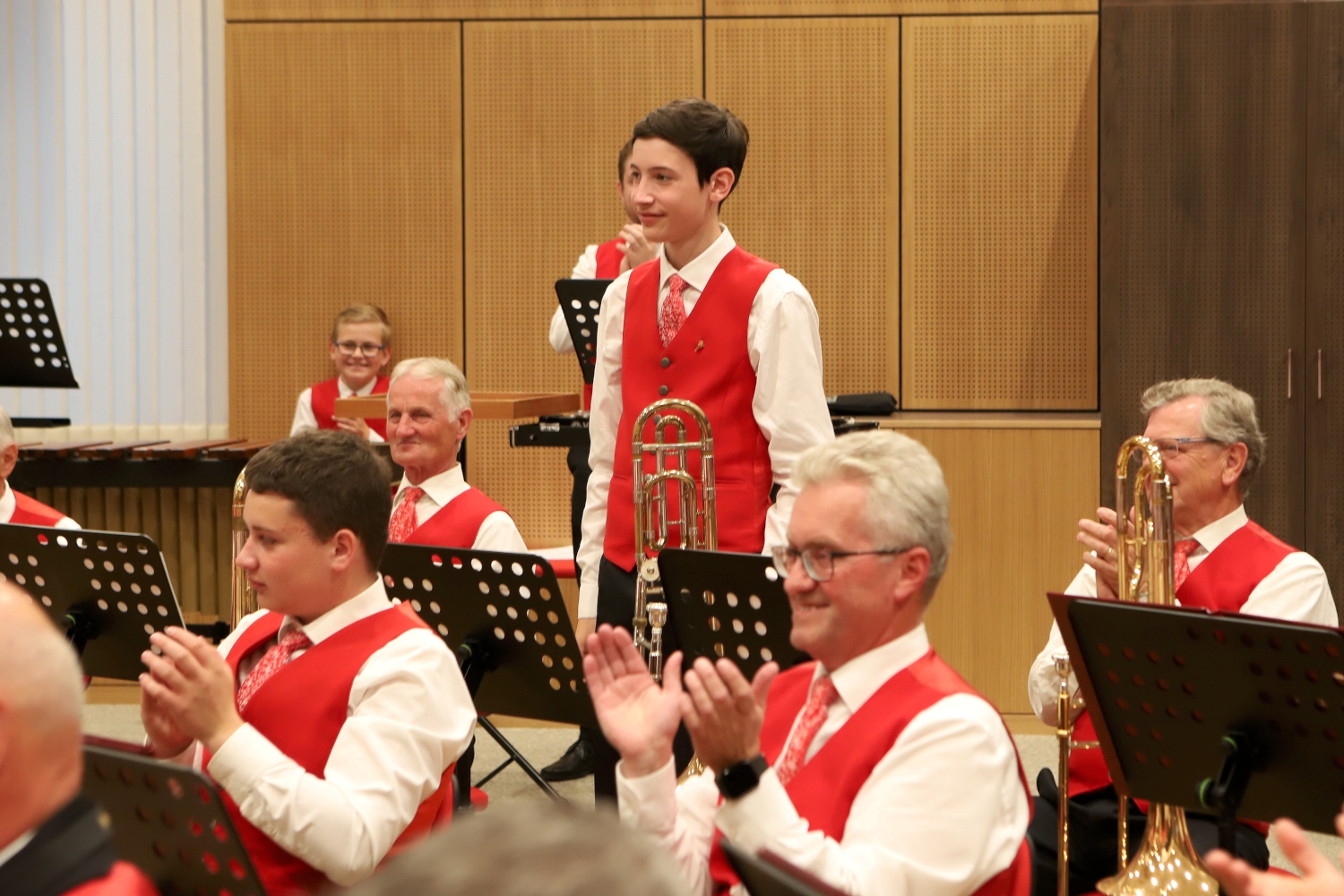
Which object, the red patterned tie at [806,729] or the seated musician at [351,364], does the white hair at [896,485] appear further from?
the seated musician at [351,364]

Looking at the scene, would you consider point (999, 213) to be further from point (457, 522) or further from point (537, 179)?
point (457, 522)

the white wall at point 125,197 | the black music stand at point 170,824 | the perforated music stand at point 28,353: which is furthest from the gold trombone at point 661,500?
the white wall at point 125,197

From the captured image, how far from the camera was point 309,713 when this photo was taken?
7.34ft

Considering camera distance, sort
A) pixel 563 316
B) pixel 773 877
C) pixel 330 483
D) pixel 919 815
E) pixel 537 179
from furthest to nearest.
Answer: pixel 537 179 → pixel 563 316 → pixel 330 483 → pixel 919 815 → pixel 773 877

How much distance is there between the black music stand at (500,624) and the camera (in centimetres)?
298

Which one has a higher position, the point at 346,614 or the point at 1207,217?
the point at 1207,217

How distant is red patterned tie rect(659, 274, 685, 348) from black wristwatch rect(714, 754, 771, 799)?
66.8 inches

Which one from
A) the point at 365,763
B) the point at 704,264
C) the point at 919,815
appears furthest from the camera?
the point at 704,264

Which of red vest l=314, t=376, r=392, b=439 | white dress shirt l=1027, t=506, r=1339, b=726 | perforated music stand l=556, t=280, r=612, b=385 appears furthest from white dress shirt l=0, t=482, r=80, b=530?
white dress shirt l=1027, t=506, r=1339, b=726

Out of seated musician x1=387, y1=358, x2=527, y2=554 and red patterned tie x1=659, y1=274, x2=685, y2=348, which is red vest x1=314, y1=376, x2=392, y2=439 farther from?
red patterned tie x1=659, y1=274, x2=685, y2=348

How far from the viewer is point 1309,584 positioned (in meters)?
2.99

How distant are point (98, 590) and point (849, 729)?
194cm

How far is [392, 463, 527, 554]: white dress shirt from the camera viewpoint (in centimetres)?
384

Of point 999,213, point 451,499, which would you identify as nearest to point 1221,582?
point 451,499
